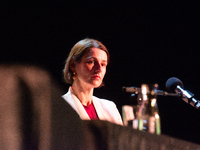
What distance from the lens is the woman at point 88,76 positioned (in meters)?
1.23

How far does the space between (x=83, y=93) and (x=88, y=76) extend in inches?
4.1

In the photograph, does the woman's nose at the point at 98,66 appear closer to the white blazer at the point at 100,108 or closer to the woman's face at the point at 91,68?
the woman's face at the point at 91,68

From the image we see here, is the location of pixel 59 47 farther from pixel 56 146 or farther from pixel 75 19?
pixel 56 146

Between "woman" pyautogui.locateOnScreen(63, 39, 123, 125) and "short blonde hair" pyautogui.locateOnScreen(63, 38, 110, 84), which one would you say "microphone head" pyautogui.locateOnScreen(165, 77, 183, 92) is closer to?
"woman" pyautogui.locateOnScreen(63, 39, 123, 125)

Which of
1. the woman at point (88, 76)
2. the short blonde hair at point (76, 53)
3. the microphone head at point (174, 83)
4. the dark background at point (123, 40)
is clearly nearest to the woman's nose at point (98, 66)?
the woman at point (88, 76)

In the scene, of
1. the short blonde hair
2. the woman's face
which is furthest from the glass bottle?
the short blonde hair

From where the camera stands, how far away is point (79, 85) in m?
1.27

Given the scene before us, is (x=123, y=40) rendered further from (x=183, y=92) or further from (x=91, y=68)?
(x=183, y=92)

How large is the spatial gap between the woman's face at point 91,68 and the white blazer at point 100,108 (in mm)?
104

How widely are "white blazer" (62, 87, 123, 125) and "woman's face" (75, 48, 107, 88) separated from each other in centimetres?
10

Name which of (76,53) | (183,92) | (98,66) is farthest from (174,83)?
(76,53)

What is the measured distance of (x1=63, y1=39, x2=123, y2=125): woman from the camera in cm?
123

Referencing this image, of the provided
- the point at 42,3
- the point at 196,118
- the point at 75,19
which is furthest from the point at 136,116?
the point at 196,118

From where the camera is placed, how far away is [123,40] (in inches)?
73.2
